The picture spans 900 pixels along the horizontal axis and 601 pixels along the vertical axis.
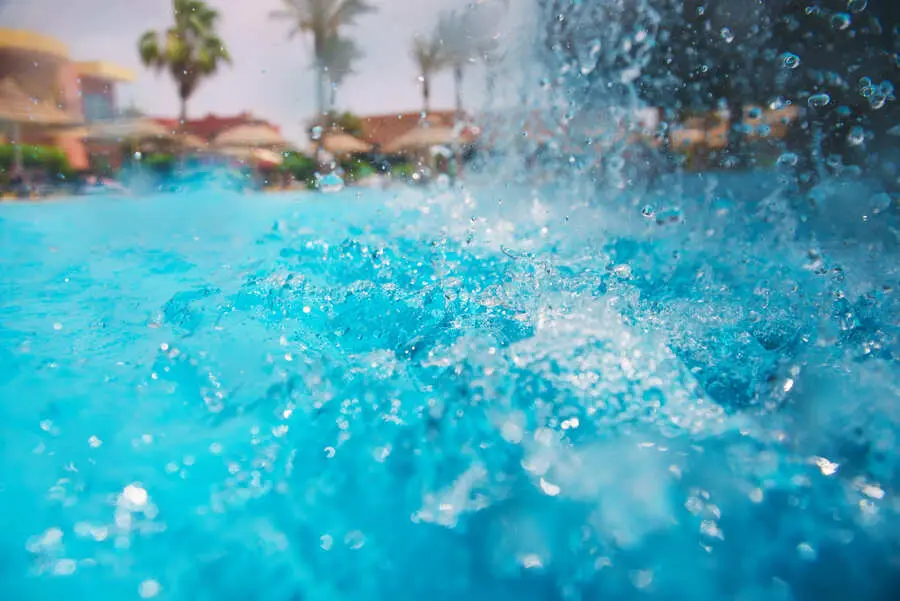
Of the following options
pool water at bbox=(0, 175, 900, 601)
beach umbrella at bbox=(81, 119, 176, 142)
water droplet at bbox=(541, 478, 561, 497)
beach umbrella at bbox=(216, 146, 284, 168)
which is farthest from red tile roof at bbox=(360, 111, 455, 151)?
beach umbrella at bbox=(81, 119, 176, 142)

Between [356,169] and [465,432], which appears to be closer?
[465,432]

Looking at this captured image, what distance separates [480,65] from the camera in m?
5.12

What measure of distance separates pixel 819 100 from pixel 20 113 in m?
14.7

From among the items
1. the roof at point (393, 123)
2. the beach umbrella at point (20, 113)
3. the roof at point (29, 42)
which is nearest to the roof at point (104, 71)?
the roof at point (29, 42)

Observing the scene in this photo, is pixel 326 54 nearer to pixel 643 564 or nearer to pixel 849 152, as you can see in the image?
pixel 849 152

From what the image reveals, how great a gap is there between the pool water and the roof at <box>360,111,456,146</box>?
129 inches

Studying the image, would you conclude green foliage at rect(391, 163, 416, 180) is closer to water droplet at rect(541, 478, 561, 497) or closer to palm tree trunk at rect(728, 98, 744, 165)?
palm tree trunk at rect(728, 98, 744, 165)

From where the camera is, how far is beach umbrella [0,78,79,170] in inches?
460

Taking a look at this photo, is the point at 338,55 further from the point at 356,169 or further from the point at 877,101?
the point at 877,101

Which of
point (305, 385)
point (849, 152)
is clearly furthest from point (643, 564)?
point (849, 152)

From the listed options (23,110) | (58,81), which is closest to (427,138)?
(23,110)

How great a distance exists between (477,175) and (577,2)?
222cm

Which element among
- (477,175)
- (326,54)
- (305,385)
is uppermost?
(326,54)

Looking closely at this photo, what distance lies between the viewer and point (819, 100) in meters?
3.42
